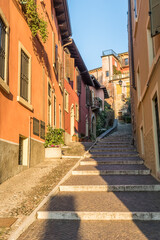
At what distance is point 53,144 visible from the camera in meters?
9.03

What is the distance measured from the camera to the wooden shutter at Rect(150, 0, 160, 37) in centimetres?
411

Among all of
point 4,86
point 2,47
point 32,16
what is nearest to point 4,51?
point 2,47

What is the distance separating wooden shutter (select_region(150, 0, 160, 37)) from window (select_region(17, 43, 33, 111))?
3882mm

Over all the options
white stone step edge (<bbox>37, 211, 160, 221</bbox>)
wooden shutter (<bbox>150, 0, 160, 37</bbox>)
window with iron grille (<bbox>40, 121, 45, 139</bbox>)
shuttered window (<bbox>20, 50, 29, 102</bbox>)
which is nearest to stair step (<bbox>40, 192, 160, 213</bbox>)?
white stone step edge (<bbox>37, 211, 160, 221</bbox>)

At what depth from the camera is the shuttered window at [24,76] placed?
6.84m

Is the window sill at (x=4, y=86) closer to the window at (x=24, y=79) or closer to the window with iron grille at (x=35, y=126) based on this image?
the window at (x=24, y=79)

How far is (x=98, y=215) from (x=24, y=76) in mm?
4926

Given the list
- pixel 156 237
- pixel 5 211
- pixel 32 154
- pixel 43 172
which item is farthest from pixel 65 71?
pixel 156 237

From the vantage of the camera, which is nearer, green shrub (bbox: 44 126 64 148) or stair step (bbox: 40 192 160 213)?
stair step (bbox: 40 192 160 213)

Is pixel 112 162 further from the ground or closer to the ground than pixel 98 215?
further from the ground

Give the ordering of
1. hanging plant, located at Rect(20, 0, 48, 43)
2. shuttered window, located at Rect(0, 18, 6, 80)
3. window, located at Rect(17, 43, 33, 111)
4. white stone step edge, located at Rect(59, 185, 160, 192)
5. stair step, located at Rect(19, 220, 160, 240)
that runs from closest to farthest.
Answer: stair step, located at Rect(19, 220, 160, 240) < white stone step edge, located at Rect(59, 185, 160, 192) < shuttered window, located at Rect(0, 18, 6, 80) < window, located at Rect(17, 43, 33, 111) < hanging plant, located at Rect(20, 0, 48, 43)

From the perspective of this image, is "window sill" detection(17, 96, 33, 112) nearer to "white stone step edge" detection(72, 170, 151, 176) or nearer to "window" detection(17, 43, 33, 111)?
"window" detection(17, 43, 33, 111)

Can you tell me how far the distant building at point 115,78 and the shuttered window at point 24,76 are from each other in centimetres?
2978

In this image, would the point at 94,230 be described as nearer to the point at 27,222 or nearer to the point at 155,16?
the point at 27,222
